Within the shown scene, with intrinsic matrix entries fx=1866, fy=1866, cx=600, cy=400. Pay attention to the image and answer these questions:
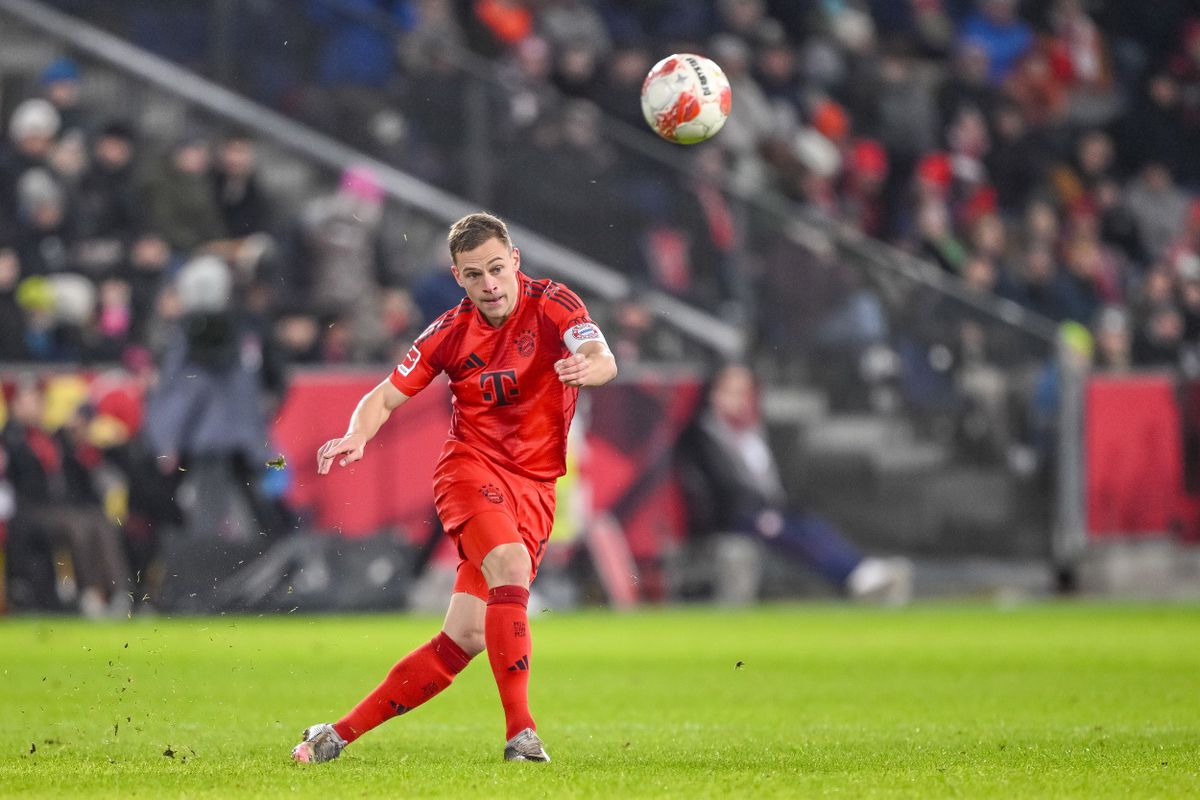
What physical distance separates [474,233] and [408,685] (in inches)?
68.0

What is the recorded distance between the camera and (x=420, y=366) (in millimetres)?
7379

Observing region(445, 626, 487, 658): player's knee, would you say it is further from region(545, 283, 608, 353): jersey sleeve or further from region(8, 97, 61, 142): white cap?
region(8, 97, 61, 142): white cap

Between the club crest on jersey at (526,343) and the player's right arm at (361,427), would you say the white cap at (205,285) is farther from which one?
the club crest on jersey at (526,343)

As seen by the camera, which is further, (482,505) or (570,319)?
(570,319)

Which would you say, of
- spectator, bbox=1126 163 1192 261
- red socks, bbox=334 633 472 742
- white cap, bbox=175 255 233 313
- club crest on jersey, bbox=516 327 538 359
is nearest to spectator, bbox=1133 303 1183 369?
spectator, bbox=1126 163 1192 261

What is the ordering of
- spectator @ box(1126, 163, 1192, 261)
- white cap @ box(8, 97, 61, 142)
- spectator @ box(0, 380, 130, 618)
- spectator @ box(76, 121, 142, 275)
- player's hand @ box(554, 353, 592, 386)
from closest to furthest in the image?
player's hand @ box(554, 353, 592, 386)
spectator @ box(0, 380, 130, 618)
spectator @ box(76, 121, 142, 275)
white cap @ box(8, 97, 61, 142)
spectator @ box(1126, 163, 1192, 261)

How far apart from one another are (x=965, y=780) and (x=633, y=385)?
1189 cm

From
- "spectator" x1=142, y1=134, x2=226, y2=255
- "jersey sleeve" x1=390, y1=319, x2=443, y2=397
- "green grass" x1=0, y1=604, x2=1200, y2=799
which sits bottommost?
"green grass" x1=0, y1=604, x2=1200, y2=799

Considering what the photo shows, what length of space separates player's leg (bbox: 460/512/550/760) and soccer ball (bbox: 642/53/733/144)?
2.17m

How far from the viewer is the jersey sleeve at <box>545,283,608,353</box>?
7.13 metres

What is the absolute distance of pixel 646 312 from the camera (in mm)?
17938

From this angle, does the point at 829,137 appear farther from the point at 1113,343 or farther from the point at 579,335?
the point at 579,335

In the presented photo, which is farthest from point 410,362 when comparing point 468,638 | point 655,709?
point 655,709

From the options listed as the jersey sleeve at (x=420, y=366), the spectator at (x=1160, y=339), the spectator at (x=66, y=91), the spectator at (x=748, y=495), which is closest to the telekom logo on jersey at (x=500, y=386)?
the jersey sleeve at (x=420, y=366)
